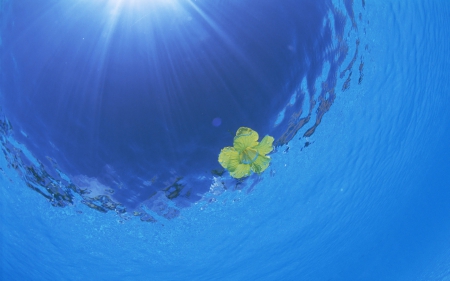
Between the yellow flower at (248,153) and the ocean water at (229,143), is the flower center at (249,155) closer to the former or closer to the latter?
the yellow flower at (248,153)

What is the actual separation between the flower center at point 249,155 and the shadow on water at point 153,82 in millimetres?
1692

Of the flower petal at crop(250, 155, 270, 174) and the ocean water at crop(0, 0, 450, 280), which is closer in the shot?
the flower petal at crop(250, 155, 270, 174)

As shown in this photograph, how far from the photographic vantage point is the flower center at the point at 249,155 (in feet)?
17.5

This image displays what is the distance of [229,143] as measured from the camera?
23.9 feet

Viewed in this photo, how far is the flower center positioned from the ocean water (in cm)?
168

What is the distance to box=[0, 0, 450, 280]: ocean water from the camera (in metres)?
6.55

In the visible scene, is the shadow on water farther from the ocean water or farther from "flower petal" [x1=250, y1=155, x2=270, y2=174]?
"flower petal" [x1=250, y1=155, x2=270, y2=174]

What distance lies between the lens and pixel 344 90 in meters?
8.00

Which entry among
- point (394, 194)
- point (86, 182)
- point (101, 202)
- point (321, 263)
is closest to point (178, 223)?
point (101, 202)

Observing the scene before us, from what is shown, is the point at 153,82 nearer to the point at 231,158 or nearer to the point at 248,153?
the point at 231,158

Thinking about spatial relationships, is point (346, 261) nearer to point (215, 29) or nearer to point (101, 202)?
point (101, 202)

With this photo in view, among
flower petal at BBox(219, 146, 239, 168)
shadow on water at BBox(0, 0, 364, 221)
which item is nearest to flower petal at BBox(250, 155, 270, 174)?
flower petal at BBox(219, 146, 239, 168)

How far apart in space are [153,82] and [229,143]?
2.22 m

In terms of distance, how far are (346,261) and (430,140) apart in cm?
691
